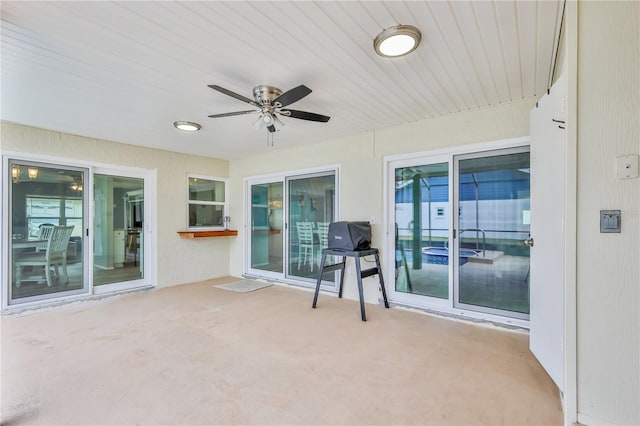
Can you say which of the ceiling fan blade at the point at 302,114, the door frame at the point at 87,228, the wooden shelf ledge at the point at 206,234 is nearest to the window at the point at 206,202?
the wooden shelf ledge at the point at 206,234

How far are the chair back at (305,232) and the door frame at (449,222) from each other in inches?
56.1

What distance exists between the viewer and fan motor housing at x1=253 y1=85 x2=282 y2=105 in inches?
106

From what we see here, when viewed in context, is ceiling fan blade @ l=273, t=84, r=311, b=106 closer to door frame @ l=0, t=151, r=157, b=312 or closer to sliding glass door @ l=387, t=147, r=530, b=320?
sliding glass door @ l=387, t=147, r=530, b=320

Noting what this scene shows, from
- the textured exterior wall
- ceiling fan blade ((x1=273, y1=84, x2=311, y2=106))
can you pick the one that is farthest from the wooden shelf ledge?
ceiling fan blade ((x1=273, y1=84, x2=311, y2=106))

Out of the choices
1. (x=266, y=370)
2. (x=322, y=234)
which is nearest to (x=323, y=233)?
(x=322, y=234)

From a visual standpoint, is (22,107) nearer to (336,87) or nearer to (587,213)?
(336,87)

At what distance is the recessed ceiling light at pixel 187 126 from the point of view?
3.69 metres

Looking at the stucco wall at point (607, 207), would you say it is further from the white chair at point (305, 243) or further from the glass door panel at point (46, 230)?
the glass door panel at point (46, 230)

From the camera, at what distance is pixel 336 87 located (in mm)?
2783

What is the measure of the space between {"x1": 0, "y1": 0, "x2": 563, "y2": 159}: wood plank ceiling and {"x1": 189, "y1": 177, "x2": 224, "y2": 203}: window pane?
6.79ft

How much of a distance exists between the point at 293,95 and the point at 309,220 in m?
2.84

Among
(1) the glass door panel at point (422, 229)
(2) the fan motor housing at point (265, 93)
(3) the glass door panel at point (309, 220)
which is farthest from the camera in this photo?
(3) the glass door panel at point (309, 220)

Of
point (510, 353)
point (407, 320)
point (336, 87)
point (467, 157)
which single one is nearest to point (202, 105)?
point (336, 87)

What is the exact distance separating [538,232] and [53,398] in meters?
3.55
